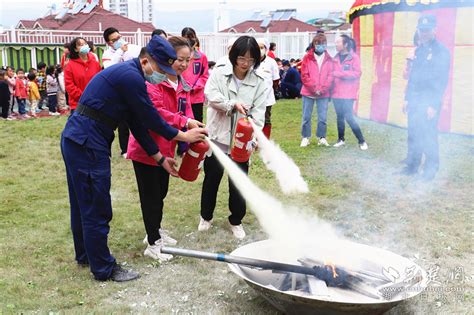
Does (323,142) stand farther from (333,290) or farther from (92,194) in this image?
(92,194)

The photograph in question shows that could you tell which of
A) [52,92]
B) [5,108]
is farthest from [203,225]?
[52,92]

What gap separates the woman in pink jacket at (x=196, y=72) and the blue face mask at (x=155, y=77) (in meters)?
3.97

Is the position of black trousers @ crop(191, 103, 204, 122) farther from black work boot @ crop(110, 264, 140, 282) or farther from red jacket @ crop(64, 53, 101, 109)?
black work boot @ crop(110, 264, 140, 282)

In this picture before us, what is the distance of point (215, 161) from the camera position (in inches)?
220

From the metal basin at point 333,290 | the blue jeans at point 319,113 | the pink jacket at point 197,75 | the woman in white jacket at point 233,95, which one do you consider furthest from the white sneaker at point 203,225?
the blue jeans at point 319,113

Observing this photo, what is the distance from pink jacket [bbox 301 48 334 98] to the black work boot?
656 cm

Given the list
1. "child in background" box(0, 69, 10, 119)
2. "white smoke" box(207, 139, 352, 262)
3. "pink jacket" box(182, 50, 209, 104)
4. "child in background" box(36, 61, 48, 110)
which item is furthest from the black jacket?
"child in background" box(36, 61, 48, 110)

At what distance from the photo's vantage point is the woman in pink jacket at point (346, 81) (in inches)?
402

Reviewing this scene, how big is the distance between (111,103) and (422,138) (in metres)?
5.46

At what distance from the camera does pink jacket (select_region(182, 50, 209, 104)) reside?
28.6ft

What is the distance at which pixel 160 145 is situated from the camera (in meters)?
4.92

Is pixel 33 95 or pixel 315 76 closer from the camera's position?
pixel 315 76

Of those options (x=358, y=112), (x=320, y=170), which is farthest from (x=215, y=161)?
(x=358, y=112)

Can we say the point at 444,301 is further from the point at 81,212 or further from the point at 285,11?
the point at 285,11
